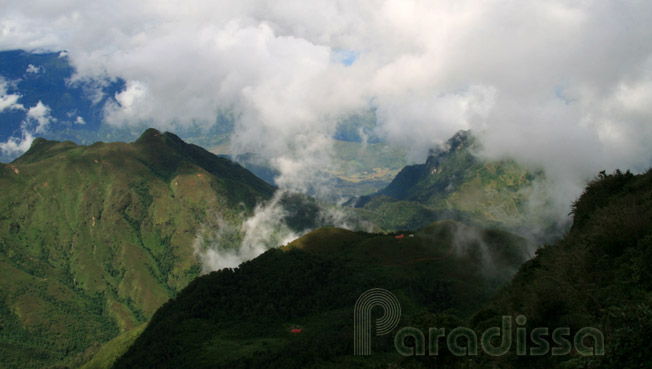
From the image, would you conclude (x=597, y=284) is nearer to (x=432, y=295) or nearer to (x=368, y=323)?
(x=368, y=323)

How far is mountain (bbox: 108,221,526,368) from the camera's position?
11650 centimetres

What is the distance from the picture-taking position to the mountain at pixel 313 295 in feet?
382

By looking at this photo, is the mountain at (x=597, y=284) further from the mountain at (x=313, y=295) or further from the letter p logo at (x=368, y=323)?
the mountain at (x=313, y=295)

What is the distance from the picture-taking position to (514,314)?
34812 millimetres

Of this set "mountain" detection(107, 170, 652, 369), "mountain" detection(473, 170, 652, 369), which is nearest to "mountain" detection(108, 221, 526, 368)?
"mountain" detection(107, 170, 652, 369)

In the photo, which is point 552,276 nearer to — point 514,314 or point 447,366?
point 514,314

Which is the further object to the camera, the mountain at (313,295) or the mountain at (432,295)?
the mountain at (313,295)

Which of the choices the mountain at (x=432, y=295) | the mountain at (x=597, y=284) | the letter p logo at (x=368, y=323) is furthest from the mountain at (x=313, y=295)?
the mountain at (x=597, y=284)

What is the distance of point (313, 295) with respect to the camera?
151 m

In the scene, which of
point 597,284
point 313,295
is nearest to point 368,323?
point 313,295

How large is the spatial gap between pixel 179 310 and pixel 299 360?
76.5 metres

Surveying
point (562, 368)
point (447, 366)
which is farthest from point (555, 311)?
point (447, 366)

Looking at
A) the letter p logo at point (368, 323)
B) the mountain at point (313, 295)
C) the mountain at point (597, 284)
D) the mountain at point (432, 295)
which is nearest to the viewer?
the mountain at point (597, 284)

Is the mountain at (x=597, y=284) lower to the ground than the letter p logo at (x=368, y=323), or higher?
higher
